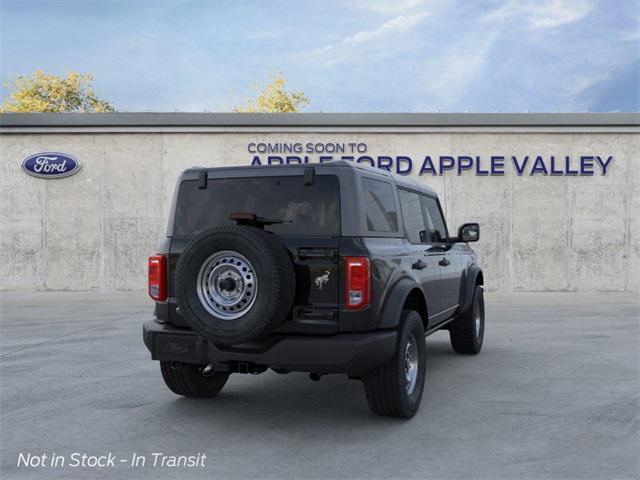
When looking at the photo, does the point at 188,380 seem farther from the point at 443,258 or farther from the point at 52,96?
the point at 52,96

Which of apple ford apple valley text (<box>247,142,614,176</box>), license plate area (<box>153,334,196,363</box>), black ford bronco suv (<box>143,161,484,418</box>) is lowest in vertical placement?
license plate area (<box>153,334,196,363</box>)

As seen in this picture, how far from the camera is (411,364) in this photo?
4.91 meters

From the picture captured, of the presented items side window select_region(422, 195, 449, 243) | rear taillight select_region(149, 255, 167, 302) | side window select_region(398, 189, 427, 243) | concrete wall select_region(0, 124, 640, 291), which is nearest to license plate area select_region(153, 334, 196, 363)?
rear taillight select_region(149, 255, 167, 302)

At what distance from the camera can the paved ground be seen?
12.5ft

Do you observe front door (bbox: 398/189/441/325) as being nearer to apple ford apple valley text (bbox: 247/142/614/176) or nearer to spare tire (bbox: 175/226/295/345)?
spare tire (bbox: 175/226/295/345)

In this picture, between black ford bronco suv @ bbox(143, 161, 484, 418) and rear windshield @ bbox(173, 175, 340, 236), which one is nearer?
black ford bronco suv @ bbox(143, 161, 484, 418)

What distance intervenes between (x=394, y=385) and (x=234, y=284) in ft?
4.51

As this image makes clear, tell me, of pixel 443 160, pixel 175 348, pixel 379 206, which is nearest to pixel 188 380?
pixel 175 348

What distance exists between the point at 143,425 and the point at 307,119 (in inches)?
480

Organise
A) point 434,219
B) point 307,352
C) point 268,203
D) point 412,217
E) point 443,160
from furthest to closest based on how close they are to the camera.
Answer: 1. point 443,160
2. point 434,219
3. point 412,217
4. point 268,203
5. point 307,352

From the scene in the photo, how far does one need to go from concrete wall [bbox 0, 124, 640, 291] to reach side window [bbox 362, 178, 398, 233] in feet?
36.1

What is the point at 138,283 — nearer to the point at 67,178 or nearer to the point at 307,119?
the point at 67,178

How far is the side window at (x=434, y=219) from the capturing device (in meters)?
6.34

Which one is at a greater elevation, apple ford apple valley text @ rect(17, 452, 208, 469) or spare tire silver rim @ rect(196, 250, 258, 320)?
spare tire silver rim @ rect(196, 250, 258, 320)
